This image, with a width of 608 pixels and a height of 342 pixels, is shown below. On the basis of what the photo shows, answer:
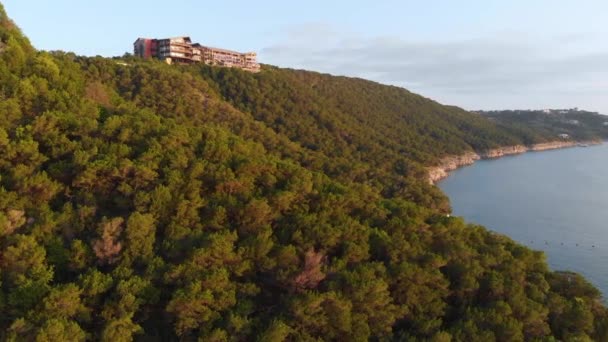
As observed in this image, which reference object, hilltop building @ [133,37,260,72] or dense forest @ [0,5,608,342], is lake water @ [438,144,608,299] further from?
hilltop building @ [133,37,260,72]

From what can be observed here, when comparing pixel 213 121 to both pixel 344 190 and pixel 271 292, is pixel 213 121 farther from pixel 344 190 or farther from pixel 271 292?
pixel 271 292

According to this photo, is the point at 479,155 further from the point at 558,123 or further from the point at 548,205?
the point at 558,123

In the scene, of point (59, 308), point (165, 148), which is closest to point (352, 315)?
point (59, 308)

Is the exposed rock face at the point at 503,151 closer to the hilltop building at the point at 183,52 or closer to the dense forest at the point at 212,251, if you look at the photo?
the hilltop building at the point at 183,52

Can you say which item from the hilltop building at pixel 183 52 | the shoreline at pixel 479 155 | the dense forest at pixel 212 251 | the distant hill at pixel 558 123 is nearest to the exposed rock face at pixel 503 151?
the shoreline at pixel 479 155

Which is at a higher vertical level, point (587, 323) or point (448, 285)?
point (448, 285)

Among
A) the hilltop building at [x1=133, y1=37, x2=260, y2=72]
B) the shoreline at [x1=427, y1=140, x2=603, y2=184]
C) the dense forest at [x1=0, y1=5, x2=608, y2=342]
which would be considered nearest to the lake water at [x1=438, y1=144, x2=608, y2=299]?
the shoreline at [x1=427, y1=140, x2=603, y2=184]
